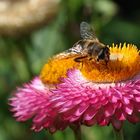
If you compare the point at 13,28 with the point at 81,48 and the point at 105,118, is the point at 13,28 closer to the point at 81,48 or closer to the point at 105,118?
the point at 81,48

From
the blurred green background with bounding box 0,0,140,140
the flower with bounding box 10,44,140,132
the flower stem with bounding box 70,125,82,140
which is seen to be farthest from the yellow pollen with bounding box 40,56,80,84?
the blurred green background with bounding box 0,0,140,140

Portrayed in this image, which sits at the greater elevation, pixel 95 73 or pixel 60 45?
pixel 95 73

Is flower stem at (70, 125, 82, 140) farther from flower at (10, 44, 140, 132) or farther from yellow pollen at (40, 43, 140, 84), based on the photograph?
yellow pollen at (40, 43, 140, 84)

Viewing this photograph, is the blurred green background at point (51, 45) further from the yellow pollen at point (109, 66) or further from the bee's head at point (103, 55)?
the bee's head at point (103, 55)

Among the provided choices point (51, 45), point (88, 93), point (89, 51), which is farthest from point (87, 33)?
point (51, 45)

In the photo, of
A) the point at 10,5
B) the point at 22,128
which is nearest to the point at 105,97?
the point at 22,128

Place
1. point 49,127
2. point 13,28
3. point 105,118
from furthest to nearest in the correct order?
point 13,28 → point 49,127 → point 105,118

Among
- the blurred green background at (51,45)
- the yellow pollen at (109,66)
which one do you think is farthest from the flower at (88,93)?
the blurred green background at (51,45)
